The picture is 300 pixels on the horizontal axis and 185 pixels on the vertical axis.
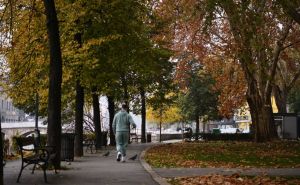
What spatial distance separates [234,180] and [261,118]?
66.8 feet

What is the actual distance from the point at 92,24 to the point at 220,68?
2215 centimetres

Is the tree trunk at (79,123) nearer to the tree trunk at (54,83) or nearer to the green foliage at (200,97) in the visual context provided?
the tree trunk at (54,83)

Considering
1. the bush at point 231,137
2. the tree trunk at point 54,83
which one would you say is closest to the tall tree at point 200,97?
the bush at point 231,137

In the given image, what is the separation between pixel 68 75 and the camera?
19.1 meters

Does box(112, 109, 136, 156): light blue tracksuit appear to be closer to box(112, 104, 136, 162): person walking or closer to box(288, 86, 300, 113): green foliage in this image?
box(112, 104, 136, 162): person walking

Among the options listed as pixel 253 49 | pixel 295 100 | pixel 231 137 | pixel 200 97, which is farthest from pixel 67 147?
pixel 295 100

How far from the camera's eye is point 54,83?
45.5 ft

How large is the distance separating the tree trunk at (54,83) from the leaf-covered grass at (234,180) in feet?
12.9

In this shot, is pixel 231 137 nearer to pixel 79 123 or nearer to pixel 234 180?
pixel 79 123

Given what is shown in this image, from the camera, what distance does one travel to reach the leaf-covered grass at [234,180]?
10.3m

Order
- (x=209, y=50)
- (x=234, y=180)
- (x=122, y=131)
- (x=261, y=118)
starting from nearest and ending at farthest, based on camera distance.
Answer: (x=234, y=180), (x=122, y=131), (x=261, y=118), (x=209, y=50)

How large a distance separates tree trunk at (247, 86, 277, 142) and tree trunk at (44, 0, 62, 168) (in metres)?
18.8

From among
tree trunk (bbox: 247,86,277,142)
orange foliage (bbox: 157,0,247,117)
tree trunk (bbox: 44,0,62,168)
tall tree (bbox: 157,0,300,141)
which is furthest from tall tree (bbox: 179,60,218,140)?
tree trunk (bbox: 44,0,62,168)

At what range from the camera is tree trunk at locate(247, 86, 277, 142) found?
1195 inches
